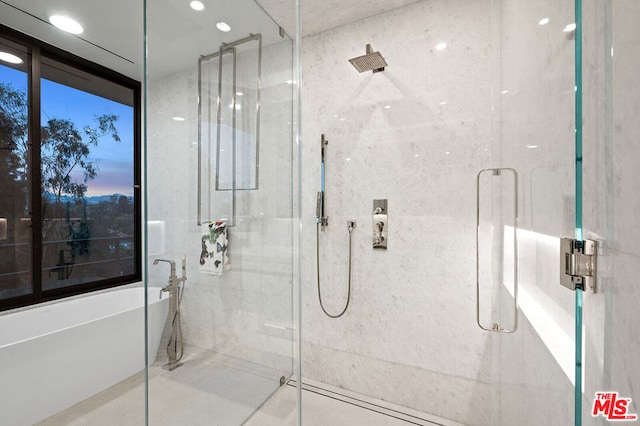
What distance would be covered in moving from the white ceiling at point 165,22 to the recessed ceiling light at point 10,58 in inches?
8.3

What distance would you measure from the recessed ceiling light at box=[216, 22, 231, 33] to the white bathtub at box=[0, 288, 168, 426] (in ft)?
4.33

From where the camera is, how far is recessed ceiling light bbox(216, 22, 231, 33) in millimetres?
1537

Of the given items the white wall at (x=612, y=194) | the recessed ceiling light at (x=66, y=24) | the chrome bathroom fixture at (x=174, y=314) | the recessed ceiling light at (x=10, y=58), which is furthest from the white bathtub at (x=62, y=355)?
the recessed ceiling light at (x=66, y=24)

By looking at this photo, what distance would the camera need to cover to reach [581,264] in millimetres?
617

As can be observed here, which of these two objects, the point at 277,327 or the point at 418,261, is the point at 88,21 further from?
the point at 418,261

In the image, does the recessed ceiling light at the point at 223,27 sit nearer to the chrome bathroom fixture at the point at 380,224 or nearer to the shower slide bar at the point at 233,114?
the shower slide bar at the point at 233,114

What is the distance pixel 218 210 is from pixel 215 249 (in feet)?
0.67

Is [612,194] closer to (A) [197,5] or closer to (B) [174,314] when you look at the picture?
(B) [174,314]

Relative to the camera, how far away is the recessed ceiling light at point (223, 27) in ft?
5.04

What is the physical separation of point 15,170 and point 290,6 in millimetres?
2414

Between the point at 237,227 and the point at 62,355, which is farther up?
the point at 237,227

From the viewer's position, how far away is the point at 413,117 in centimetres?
200
